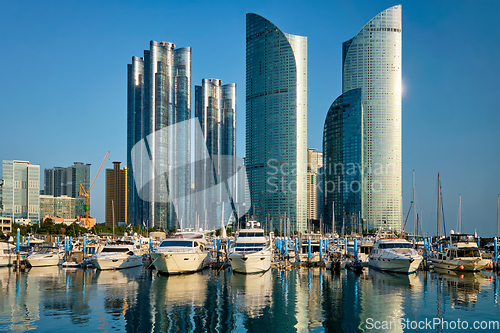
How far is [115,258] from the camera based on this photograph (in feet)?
156

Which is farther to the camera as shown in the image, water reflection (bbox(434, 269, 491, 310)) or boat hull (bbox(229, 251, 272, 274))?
boat hull (bbox(229, 251, 272, 274))

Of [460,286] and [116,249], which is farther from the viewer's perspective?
[116,249]

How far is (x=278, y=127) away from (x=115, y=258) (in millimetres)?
142923

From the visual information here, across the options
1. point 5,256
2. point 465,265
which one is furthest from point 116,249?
point 465,265

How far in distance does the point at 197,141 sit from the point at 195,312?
543ft

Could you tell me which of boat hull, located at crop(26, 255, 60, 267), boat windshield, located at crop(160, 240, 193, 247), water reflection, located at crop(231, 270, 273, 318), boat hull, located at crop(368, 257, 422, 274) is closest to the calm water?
water reflection, located at crop(231, 270, 273, 318)

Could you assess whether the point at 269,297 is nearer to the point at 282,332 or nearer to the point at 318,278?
the point at 282,332

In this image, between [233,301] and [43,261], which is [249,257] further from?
[43,261]

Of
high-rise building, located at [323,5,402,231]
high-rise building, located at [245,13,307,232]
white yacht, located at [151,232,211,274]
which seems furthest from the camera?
high-rise building, located at [245,13,307,232]

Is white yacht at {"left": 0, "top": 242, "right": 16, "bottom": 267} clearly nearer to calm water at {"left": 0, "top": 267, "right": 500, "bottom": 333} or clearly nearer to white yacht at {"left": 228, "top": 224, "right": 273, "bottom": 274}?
calm water at {"left": 0, "top": 267, "right": 500, "bottom": 333}

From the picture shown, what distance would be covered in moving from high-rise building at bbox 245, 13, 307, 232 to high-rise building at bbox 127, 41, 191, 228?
32.0 m

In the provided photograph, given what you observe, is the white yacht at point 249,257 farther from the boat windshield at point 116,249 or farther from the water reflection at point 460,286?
the water reflection at point 460,286

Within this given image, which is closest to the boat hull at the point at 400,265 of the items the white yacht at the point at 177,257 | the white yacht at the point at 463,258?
the white yacht at the point at 463,258

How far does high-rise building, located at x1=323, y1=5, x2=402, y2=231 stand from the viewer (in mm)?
178750
